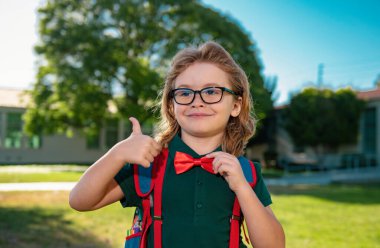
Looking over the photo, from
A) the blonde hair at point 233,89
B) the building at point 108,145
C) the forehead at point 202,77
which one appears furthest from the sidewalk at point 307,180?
the forehead at point 202,77

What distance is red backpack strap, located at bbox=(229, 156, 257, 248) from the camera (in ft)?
5.52

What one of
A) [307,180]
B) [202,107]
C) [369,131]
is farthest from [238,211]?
[369,131]

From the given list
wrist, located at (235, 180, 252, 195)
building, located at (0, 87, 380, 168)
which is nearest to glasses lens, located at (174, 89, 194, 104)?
wrist, located at (235, 180, 252, 195)

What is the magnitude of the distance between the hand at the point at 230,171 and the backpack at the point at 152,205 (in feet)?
0.46

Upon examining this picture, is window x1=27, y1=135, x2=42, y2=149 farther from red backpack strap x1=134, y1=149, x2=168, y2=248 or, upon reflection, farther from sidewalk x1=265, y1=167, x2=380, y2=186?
red backpack strap x1=134, y1=149, x2=168, y2=248

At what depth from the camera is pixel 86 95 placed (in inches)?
699

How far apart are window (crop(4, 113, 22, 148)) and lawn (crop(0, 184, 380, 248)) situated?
16.4 metres

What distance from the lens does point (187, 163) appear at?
5.63 feet

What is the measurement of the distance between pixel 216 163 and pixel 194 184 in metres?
0.16

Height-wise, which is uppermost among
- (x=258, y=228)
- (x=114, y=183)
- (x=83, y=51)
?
(x=83, y=51)

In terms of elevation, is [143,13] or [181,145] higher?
[143,13]

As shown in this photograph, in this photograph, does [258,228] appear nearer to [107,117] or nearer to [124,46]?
[124,46]

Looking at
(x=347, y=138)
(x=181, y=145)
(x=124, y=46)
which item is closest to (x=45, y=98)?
(x=124, y=46)

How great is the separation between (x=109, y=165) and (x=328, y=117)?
21.3m
